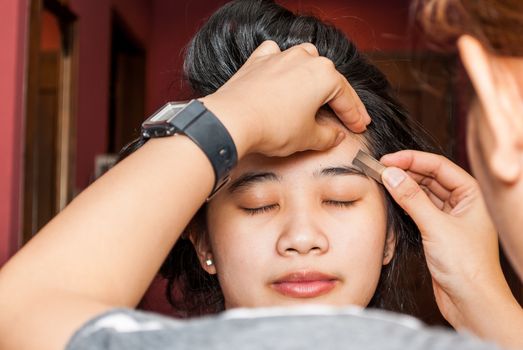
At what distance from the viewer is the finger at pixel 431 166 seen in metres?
1.42

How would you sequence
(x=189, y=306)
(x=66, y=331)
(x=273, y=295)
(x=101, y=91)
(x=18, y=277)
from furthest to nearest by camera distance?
(x=101, y=91) → (x=189, y=306) → (x=273, y=295) → (x=18, y=277) → (x=66, y=331)

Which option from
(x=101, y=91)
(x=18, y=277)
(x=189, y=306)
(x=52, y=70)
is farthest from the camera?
(x=101, y=91)

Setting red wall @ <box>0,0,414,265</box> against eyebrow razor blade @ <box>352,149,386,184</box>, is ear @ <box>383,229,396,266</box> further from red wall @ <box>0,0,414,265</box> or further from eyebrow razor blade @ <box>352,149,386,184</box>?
red wall @ <box>0,0,414,265</box>

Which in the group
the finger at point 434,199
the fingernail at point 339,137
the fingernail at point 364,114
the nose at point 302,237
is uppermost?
the fingernail at point 364,114

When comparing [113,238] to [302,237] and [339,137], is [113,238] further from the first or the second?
[339,137]

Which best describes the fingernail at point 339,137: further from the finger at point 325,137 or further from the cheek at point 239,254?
the cheek at point 239,254

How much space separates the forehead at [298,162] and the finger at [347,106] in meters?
0.06

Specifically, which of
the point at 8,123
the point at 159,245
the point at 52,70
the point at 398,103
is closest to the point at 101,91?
the point at 52,70

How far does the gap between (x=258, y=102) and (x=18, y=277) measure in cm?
41

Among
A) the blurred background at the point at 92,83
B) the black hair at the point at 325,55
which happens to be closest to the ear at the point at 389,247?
the black hair at the point at 325,55

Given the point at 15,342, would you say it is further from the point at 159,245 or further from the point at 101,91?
the point at 101,91

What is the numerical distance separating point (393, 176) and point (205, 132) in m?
0.54

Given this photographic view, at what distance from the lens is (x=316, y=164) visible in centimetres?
140

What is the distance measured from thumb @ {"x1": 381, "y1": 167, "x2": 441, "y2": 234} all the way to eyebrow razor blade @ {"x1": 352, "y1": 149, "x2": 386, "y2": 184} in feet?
0.16
